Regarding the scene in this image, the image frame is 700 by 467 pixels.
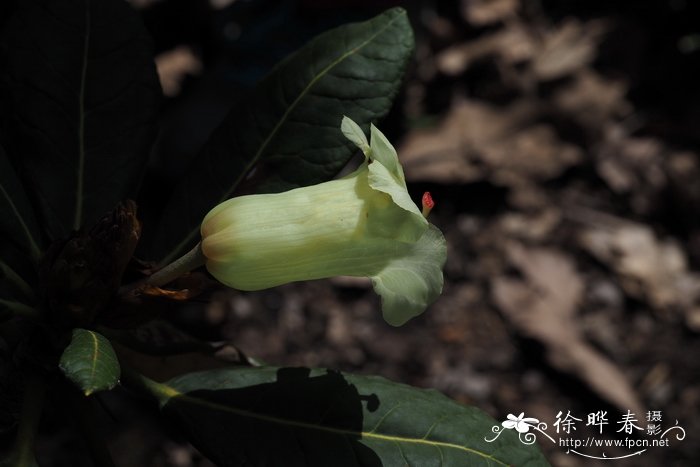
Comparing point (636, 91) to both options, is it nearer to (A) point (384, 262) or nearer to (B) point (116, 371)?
(A) point (384, 262)

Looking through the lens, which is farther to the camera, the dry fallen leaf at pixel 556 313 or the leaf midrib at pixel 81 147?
the dry fallen leaf at pixel 556 313

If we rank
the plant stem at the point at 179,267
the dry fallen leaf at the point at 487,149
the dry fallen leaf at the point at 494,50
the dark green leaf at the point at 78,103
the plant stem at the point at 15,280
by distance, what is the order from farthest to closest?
1. the dry fallen leaf at the point at 494,50
2. the dry fallen leaf at the point at 487,149
3. the dark green leaf at the point at 78,103
4. the plant stem at the point at 15,280
5. the plant stem at the point at 179,267

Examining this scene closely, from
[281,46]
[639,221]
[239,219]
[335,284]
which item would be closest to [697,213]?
[639,221]

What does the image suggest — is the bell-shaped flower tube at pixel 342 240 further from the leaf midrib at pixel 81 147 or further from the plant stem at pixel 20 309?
the leaf midrib at pixel 81 147

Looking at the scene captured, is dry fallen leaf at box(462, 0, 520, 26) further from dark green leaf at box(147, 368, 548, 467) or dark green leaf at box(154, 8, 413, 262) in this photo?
dark green leaf at box(147, 368, 548, 467)

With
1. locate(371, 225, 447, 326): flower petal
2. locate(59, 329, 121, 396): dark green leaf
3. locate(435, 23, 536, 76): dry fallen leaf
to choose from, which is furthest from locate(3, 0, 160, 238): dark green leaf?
locate(435, 23, 536, 76): dry fallen leaf

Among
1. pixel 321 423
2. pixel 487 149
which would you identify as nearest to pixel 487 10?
pixel 487 149

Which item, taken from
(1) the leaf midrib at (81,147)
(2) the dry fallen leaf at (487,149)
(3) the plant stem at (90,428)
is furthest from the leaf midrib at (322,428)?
(2) the dry fallen leaf at (487,149)

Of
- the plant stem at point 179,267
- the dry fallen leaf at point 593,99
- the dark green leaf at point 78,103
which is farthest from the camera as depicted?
the dry fallen leaf at point 593,99
